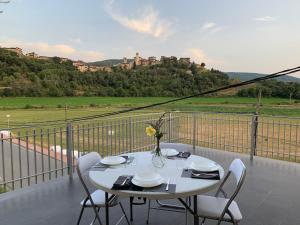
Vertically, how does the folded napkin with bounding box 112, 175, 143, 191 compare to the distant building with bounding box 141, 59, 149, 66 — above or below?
below

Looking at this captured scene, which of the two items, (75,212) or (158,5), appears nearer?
(75,212)

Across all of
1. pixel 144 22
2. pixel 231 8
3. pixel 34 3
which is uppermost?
pixel 34 3

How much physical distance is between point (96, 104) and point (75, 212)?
2421 cm

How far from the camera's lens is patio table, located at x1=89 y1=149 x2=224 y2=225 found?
71.4 inches

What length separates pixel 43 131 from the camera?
3.93 m

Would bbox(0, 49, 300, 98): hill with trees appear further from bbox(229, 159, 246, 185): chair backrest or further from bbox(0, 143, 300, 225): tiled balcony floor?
bbox(229, 159, 246, 185): chair backrest

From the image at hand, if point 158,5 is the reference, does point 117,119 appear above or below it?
below

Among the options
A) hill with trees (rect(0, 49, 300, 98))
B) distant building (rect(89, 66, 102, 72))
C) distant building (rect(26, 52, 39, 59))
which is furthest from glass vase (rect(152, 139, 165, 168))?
distant building (rect(26, 52, 39, 59))

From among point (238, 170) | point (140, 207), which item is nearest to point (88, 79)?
point (140, 207)

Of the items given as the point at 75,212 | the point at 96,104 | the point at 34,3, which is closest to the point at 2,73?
the point at 34,3

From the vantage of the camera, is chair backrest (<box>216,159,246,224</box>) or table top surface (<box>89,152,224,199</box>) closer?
table top surface (<box>89,152,224,199</box>)

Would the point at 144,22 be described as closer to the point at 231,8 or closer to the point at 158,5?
the point at 158,5

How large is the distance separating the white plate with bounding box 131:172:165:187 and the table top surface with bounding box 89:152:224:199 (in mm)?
66

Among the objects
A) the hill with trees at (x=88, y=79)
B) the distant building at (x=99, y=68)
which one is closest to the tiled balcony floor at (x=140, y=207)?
the hill with trees at (x=88, y=79)
